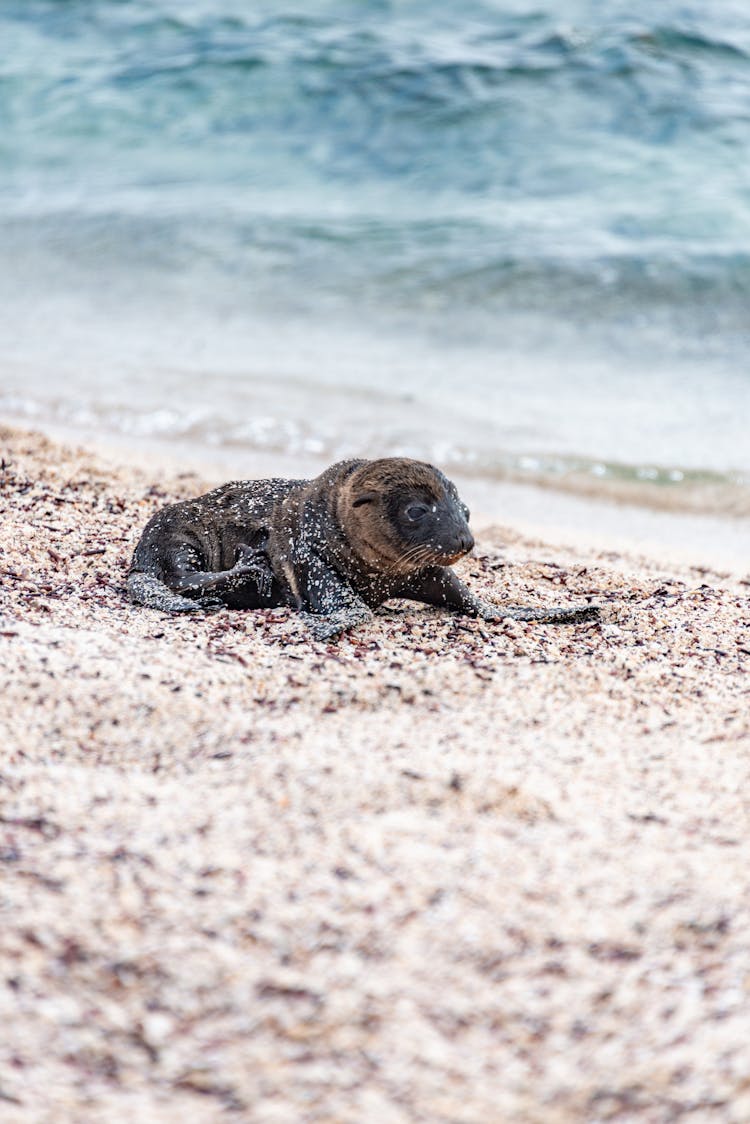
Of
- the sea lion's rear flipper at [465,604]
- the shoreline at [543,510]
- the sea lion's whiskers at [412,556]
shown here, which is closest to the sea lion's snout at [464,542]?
the sea lion's whiskers at [412,556]

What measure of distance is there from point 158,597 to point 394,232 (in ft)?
30.4

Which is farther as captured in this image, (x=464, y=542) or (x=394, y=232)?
(x=394, y=232)

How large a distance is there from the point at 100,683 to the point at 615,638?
1972 millimetres

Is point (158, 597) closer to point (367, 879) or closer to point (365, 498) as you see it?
point (365, 498)

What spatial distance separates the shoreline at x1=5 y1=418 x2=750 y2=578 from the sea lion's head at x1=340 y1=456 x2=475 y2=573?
2209 millimetres

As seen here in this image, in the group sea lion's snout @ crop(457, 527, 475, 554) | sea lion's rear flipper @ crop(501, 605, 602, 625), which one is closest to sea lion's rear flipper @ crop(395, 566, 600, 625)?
sea lion's rear flipper @ crop(501, 605, 602, 625)

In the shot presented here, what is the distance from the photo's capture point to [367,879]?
9.39 feet

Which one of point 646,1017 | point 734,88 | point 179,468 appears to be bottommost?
point 179,468

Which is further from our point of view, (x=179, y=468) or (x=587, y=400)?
(x=587, y=400)

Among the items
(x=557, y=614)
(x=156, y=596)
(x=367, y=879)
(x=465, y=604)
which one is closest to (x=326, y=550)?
(x=465, y=604)

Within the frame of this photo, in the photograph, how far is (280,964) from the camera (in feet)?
8.56

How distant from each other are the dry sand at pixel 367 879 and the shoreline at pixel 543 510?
8.70 ft

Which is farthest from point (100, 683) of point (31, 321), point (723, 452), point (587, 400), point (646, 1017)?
point (31, 321)

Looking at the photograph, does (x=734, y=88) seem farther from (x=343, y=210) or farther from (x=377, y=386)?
(x=377, y=386)
